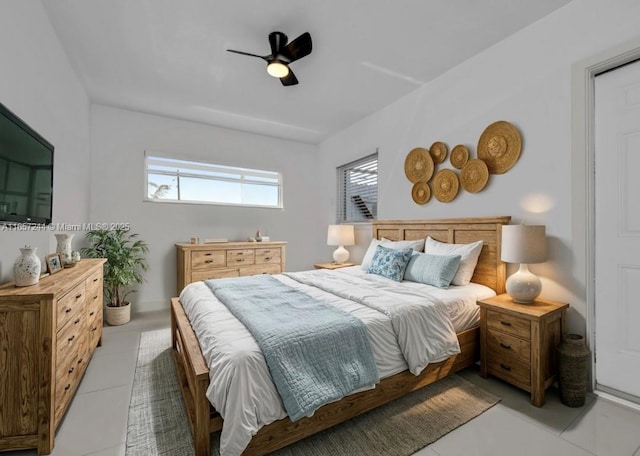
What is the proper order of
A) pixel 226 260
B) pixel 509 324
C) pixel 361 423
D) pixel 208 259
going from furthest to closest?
pixel 226 260 < pixel 208 259 < pixel 509 324 < pixel 361 423

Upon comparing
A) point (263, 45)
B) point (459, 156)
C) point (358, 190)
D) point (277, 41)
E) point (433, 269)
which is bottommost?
point (433, 269)

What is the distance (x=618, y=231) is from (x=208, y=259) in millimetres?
4214

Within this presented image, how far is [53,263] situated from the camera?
214 centimetres

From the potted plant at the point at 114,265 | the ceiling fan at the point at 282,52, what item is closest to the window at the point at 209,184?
the potted plant at the point at 114,265

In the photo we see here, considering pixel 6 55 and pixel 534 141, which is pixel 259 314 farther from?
pixel 534 141

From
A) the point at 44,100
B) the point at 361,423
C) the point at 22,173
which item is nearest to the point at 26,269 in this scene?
the point at 22,173

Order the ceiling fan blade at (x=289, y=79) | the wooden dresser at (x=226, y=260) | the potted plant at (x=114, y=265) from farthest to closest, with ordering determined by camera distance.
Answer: the wooden dresser at (x=226, y=260), the potted plant at (x=114, y=265), the ceiling fan blade at (x=289, y=79)

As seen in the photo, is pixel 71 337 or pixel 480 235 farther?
pixel 480 235

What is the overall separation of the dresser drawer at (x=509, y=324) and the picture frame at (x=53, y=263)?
328cm

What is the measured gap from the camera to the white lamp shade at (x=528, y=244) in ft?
7.03

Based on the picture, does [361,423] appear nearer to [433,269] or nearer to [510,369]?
[510,369]

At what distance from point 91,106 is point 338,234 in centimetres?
378

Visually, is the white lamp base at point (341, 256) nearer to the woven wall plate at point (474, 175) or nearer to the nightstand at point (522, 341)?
the woven wall plate at point (474, 175)

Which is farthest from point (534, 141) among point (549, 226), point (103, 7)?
point (103, 7)
